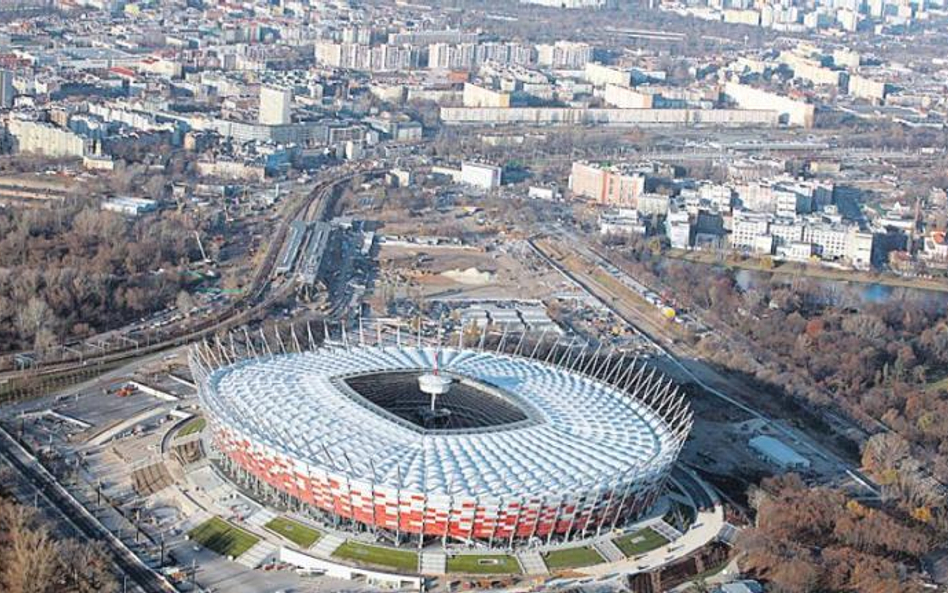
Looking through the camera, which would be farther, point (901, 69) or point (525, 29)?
point (525, 29)

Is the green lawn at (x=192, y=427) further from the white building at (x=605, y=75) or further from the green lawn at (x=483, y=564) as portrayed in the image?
the white building at (x=605, y=75)

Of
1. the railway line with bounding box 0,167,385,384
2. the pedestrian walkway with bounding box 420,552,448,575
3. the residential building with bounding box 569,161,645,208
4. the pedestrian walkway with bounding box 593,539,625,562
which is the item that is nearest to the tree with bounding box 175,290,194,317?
the railway line with bounding box 0,167,385,384

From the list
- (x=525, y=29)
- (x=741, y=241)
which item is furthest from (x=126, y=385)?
(x=525, y=29)

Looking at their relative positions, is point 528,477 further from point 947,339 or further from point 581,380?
point 947,339

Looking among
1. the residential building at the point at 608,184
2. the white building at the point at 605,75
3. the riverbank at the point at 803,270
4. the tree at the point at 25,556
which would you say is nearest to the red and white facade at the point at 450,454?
the tree at the point at 25,556

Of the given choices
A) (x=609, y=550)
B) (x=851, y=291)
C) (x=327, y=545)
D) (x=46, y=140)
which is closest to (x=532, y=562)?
(x=609, y=550)

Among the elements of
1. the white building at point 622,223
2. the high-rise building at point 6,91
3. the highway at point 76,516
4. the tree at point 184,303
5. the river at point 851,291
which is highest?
the high-rise building at point 6,91

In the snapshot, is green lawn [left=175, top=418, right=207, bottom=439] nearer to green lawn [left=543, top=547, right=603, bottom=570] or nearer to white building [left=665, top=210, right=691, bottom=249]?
green lawn [left=543, top=547, right=603, bottom=570]
